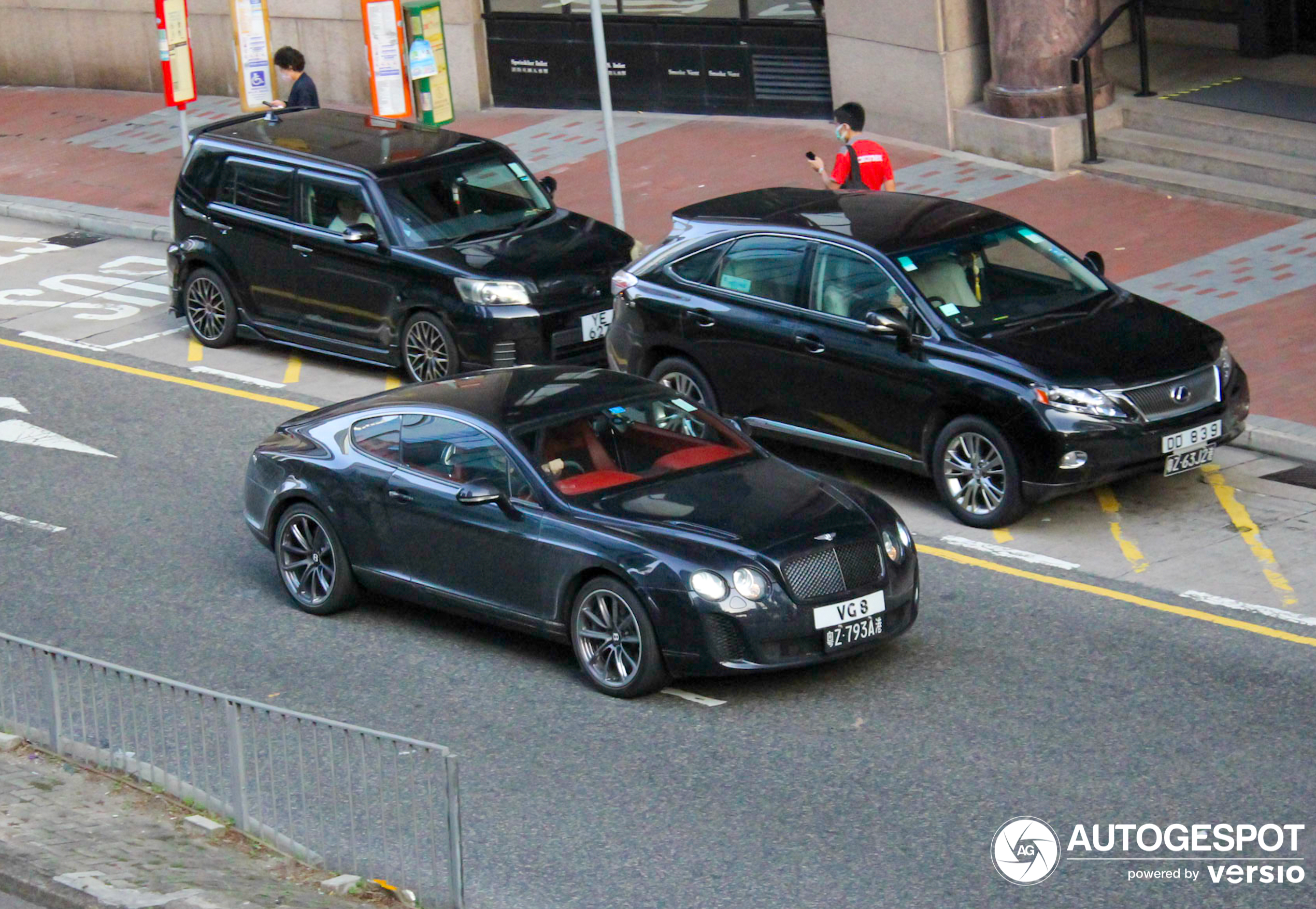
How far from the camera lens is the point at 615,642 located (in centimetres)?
1000

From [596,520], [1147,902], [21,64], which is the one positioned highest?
[21,64]

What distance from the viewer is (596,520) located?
10.0 metres

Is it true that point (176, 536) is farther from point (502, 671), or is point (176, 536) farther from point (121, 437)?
point (502, 671)

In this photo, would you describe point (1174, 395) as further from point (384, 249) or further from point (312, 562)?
point (384, 249)

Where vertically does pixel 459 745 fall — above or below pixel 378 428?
below

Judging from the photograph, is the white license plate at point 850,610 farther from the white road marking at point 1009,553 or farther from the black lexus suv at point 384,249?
the black lexus suv at point 384,249

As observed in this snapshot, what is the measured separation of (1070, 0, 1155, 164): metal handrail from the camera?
1948cm

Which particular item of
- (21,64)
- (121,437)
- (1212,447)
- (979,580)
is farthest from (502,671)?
(21,64)

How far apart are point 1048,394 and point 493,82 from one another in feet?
52.0

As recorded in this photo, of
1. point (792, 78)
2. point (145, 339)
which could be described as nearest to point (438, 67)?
point (792, 78)

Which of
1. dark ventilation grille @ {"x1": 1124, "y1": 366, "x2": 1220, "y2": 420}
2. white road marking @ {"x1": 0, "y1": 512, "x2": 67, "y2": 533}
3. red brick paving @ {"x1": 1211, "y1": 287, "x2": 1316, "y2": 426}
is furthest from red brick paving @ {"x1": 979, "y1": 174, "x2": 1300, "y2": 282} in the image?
white road marking @ {"x1": 0, "y1": 512, "x2": 67, "y2": 533}

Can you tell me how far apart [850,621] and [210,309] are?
9.22 metres

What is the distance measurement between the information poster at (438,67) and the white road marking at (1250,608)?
1279cm

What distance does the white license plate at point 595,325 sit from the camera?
1542cm
